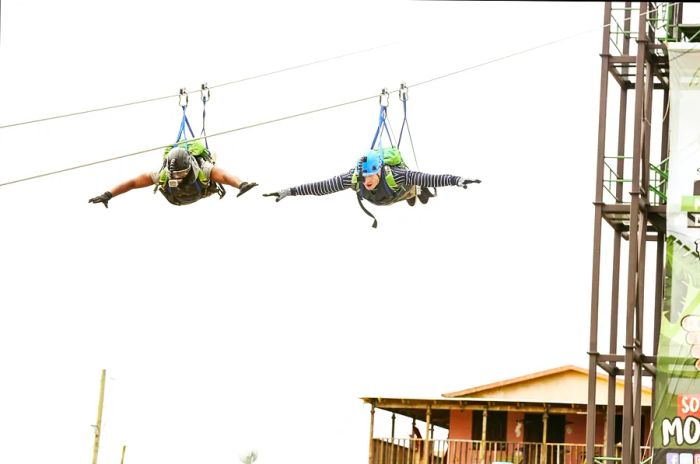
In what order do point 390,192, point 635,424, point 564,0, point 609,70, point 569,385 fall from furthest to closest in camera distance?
point 569,385 → point 609,70 → point 635,424 → point 390,192 → point 564,0

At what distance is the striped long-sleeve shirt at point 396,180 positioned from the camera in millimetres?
18219

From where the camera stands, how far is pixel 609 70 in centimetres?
2386

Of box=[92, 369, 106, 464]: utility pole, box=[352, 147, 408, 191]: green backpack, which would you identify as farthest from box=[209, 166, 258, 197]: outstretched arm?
box=[92, 369, 106, 464]: utility pole

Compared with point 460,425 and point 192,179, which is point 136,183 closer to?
point 192,179

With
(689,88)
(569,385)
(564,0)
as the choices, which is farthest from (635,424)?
(564,0)

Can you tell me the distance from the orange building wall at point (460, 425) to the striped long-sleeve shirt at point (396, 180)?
15.6 meters

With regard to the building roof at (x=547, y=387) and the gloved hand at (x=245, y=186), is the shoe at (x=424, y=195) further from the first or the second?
the building roof at (x=547, y=387)

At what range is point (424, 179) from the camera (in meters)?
18.5

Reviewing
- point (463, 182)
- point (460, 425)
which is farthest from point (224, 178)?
point (460, 425)

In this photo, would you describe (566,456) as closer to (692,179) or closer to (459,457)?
(459,457)

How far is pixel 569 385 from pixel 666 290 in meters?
9.13

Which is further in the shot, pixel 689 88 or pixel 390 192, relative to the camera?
pixel 689 88

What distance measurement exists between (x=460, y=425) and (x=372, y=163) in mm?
16496

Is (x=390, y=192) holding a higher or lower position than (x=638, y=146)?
lower
